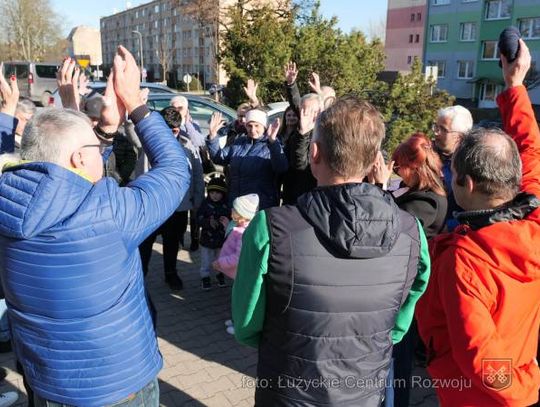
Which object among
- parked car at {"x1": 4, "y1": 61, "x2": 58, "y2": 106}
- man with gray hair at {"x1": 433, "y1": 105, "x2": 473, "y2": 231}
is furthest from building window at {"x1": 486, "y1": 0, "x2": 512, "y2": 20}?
man with gray hair at {"x1": 433, "y1": 105, "x2": 473, "y2": 231}

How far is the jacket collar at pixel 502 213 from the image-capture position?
181 centimetres

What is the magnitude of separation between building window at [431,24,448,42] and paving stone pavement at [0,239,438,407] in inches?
1625

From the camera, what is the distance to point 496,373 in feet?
5.74

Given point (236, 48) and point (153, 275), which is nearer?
point (153, 275)

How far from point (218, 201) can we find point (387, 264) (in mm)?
3459

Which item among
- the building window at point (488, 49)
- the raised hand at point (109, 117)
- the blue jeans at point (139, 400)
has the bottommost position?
the blue jeans at point (139, 400)

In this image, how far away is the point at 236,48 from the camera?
1368 centimetres

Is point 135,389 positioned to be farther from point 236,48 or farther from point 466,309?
point 236,48

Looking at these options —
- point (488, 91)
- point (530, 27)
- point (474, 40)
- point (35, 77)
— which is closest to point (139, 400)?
point (35, 77)

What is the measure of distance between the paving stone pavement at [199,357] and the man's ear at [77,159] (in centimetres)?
208

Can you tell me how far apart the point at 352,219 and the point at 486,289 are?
25.0 inches

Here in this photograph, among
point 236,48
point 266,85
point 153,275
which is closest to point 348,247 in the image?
point 153,275

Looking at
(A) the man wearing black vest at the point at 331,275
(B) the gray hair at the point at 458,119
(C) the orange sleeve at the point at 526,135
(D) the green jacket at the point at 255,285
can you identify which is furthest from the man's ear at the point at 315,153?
(B) the gray hair at the point at 458,119

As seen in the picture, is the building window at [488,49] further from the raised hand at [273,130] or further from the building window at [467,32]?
the raised hand at [273,130]
